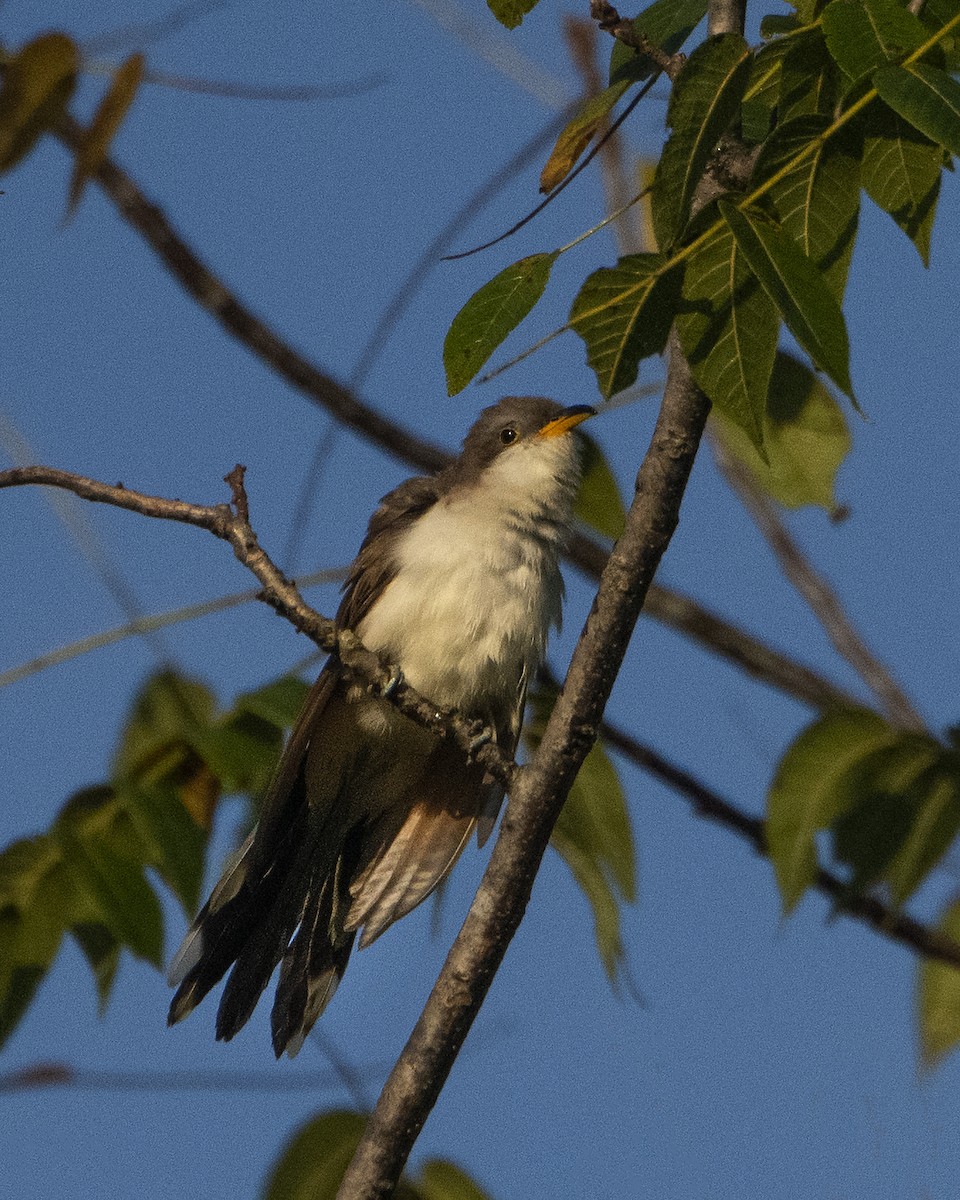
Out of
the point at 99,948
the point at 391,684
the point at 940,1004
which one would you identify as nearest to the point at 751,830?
the point at 940,1004

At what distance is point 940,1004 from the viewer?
188 inches

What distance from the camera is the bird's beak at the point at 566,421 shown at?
5.88 m

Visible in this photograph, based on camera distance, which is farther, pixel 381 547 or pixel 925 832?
pixel 381 547

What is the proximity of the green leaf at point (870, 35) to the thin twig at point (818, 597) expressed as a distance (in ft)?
12.2

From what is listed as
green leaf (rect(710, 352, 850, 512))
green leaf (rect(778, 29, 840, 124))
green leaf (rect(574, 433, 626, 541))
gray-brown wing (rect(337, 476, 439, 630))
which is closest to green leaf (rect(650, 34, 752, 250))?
green leaf (rect(778, 29, 840, 124))

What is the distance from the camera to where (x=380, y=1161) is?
10.3ft

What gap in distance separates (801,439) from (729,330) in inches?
69.1

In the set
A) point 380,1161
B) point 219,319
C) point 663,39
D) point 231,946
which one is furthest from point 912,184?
point 219,319

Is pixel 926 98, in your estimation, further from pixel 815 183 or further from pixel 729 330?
pixel 729 330

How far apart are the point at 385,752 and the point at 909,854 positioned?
201 cm

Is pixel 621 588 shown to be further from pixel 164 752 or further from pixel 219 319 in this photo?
pixel 219 319

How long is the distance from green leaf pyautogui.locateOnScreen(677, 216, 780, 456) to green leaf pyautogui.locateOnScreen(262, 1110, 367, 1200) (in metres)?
2.39

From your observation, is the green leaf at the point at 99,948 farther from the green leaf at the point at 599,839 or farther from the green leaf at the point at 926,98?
the green leaf at the point at 926,98

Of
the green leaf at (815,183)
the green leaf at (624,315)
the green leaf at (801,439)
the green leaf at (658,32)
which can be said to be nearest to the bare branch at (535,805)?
the green leaf at (624,315)
